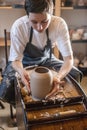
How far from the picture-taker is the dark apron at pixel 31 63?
5.15ft

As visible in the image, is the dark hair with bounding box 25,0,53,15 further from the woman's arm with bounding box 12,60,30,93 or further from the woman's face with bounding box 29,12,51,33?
the woman's arm with bounding box 12,60,30,93

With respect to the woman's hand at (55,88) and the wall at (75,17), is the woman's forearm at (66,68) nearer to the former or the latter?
the woman's hand at (55,88)

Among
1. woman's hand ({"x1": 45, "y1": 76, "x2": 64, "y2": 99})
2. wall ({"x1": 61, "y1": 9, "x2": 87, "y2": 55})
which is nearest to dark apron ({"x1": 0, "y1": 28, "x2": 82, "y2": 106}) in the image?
woman's hand ({"x1": 45, "y1": 76, "x2": 64, "y2": 99})

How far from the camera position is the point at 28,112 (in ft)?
3.51

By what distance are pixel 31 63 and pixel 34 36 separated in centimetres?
20

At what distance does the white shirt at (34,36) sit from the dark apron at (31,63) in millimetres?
34

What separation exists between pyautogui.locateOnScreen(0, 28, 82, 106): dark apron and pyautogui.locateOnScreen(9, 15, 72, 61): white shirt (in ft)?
0.11

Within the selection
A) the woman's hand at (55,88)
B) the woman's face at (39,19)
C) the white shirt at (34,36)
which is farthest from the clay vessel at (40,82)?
the white shirt at (34,36)

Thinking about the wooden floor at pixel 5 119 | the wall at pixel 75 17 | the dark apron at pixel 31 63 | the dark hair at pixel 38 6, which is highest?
the dark hair at pixel 38 6

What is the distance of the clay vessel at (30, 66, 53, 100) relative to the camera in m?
1.06

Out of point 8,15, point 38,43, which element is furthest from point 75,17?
point 38,43

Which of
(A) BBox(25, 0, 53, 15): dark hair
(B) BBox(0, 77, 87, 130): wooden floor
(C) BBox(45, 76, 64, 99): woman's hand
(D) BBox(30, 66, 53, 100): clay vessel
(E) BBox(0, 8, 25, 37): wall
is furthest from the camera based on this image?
(E) BBox(0, 8, 25, 37): wall

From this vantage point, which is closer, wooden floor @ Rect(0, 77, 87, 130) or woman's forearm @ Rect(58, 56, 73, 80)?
woman's forearm @ Rect(58, 56, 73, 80)

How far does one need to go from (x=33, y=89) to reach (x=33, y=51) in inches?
21.6
